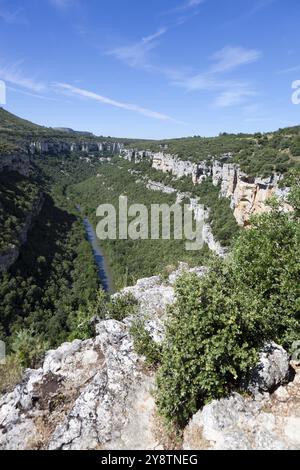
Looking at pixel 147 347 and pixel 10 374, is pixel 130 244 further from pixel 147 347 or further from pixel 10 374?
pixel 147 347

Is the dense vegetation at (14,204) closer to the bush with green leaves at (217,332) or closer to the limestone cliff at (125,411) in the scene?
the limestone cliff at (125,411)

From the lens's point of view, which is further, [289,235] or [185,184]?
[185,184]

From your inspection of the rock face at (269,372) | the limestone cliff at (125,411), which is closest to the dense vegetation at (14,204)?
the limestone cliff at (125,411)

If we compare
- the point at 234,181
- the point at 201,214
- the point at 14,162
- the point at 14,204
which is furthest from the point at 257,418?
the point at 14,162

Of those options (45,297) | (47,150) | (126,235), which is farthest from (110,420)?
(47,150)

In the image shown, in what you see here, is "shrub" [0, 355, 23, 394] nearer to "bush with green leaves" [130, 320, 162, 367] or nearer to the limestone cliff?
the limestone cliff
